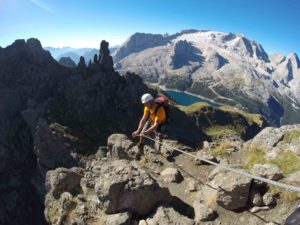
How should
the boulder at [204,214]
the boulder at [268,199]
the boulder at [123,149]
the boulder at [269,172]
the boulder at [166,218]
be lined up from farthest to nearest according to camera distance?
the boulder at [123,149] → the boulder at [269,172] → the boulder at [204,214] → the boulder at [166,218] → the boulder at [268,199]

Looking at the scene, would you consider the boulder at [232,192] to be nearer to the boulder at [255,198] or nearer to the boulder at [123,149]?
the boulder at [255,198]

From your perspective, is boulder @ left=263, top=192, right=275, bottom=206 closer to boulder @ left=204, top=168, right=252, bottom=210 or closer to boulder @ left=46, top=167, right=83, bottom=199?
boulder @ left=204, top=168, right=252, bottom=210

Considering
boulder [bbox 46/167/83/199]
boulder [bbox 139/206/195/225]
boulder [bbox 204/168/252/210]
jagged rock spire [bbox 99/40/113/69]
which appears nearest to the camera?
boulder [bbox 139/206/195/225]

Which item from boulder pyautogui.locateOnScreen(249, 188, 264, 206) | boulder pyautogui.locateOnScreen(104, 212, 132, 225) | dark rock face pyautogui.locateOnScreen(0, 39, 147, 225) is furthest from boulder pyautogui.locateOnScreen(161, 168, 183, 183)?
dark rock face pyautogui.locateOnScreen(0, 39, 147, 225)

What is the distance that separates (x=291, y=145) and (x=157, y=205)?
12748 mm

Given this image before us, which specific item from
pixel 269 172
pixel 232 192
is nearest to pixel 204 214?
pixel 232 192

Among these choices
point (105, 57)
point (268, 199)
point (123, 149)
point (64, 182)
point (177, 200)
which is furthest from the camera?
point (105, 57)

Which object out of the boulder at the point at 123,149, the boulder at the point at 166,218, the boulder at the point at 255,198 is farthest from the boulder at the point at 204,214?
the boulder at the point at 123,149

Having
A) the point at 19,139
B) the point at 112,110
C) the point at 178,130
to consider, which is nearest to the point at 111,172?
the point at 19,139

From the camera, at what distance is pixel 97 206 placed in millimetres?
21562

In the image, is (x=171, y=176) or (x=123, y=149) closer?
(x=171, y=176)

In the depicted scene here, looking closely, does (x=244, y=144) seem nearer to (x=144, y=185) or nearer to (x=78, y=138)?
(x=144, y=185)

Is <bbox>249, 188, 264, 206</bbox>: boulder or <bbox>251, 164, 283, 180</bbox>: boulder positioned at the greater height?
<bbox>251, 164, 283, 180</bbox>: boulder

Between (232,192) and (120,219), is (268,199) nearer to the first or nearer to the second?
(232,192)
